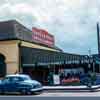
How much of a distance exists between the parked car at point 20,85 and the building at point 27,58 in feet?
45.9

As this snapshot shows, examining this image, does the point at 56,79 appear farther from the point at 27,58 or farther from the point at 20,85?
the point at 20,85

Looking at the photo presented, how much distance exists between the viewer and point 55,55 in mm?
48438

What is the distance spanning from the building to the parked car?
45.9ft

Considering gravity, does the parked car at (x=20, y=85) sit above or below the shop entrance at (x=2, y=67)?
below

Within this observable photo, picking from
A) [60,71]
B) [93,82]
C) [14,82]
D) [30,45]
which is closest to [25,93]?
[14,82]

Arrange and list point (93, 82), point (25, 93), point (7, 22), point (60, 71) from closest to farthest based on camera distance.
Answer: point (25, 93) → point (93, 82) → point (60, 71) → point (7, 22)

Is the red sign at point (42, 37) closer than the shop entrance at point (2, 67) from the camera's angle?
No

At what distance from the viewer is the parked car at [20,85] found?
2983cm

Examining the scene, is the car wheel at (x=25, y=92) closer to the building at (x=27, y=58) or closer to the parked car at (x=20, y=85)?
the parked car at (x=20, y=85)

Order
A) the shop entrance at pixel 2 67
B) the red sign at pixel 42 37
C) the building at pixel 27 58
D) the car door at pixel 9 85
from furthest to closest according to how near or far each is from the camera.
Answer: the red sign at pixel 42 37, the shop entrance at pixel 2 67, the building at pixel 27 58, the car door at pixel 9 85

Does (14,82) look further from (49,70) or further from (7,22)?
(7,22)

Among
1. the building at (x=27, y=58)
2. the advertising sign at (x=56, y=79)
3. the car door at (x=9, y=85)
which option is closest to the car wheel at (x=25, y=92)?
the car door at (x=9, y=85)

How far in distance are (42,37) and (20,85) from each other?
2432cm

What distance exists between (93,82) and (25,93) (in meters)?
11.3
